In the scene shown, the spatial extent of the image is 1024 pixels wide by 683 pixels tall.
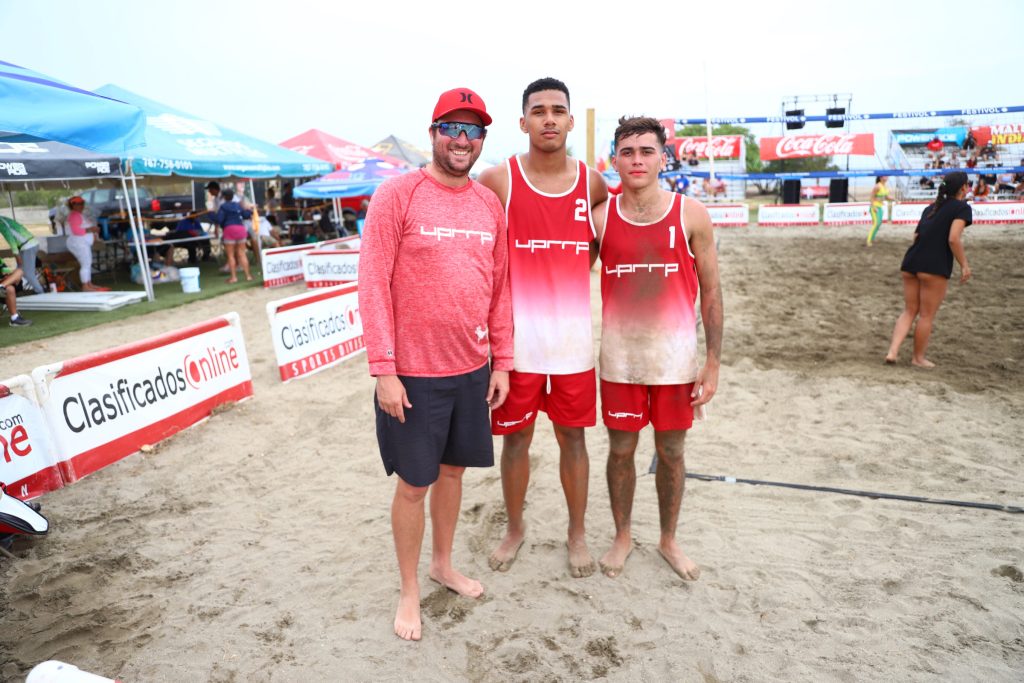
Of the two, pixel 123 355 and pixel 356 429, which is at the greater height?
pixel 123 355

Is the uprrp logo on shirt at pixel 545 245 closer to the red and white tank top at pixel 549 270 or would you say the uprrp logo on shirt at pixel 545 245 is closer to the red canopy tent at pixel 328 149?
the red and white tank top at pixel 549 270

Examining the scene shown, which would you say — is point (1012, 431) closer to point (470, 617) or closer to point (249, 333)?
point (470, 617)

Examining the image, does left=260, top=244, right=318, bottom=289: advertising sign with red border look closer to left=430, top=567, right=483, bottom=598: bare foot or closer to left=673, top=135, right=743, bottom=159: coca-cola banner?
left=430, top=567, right=483, bottom=598: bare foot

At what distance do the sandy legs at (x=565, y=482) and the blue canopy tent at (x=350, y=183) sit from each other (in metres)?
13.1

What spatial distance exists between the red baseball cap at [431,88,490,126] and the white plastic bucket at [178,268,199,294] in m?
11.7

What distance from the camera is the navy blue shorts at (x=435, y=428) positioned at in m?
2.65

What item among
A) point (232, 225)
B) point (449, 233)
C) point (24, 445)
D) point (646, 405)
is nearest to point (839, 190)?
point (232, 225)

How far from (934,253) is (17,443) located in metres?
7.75

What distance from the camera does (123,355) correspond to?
4855mm

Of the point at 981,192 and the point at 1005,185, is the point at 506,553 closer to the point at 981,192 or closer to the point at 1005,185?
the point at 981,192

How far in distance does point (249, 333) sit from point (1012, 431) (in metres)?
9.00

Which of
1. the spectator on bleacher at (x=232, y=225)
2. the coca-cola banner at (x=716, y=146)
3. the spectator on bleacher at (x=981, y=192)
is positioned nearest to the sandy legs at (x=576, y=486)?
the spectator on bleacher at (x=232, y=225)

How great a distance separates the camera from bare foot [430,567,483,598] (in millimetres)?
3109

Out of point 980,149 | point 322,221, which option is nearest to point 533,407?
point 322,221
